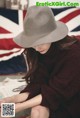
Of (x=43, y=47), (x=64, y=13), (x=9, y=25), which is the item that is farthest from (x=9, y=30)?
(x=43, y=47)

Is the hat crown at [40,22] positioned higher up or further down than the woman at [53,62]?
higher up

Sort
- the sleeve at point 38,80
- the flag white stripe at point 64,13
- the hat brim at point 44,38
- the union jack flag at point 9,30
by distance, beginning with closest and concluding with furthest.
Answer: the hat brim at point 44,38 → the sleeve at point 38,80 → the union jack flag at point 9,30 → the flag white stripe at point 64,13

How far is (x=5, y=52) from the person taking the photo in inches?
80.0

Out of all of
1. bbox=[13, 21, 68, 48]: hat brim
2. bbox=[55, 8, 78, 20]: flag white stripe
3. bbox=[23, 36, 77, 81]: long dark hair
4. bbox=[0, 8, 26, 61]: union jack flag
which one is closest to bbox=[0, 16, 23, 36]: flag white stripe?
bbox=[0, 8, 26, 61]: union jack flag

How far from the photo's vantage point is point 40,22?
1.13m

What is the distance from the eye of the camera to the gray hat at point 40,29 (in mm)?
1120

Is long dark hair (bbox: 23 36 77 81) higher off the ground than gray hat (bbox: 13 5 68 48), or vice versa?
gray hat (bbox: 13 5 68 48)

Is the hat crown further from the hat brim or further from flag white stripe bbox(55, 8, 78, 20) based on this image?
flag white stripe bbox(55, 8, 78, 20)

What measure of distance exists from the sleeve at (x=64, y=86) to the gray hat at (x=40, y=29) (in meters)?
0.11

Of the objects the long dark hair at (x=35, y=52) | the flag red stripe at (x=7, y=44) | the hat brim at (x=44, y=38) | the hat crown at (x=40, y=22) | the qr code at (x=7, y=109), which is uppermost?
the hat crown at (x=40, y=22)

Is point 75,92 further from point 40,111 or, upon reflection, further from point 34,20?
point 34,20

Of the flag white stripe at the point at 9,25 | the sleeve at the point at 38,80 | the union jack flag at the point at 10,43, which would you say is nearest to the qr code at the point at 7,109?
the sleeve at the point at 38,80

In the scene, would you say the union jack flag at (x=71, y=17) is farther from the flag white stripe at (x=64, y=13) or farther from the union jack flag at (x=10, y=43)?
the union jack flag at (x=10, y=43)

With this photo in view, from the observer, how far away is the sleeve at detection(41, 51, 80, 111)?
3.76 feet
